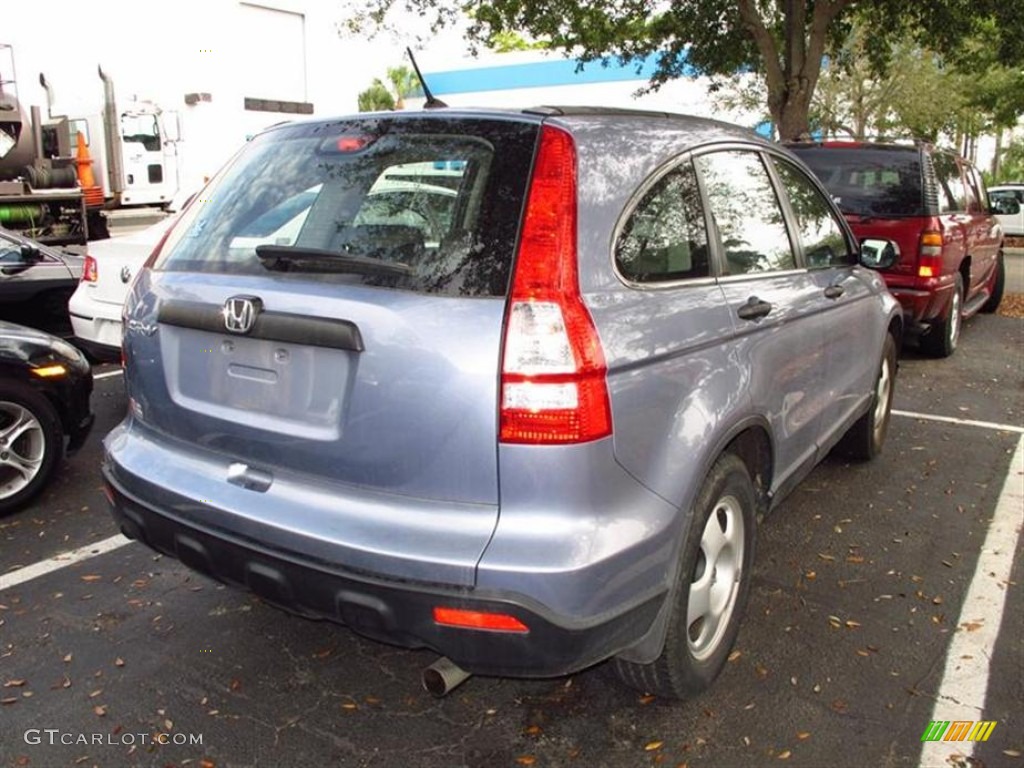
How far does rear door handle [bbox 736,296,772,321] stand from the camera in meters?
2.90

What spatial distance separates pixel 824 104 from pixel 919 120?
10.5ft

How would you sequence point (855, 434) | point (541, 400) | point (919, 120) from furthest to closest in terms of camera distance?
point (919, 120) → point (855, 434) → point (541, 400)

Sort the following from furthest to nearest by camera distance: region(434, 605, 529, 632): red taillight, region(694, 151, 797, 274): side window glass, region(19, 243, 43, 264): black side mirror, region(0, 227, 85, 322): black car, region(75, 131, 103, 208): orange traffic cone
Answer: region(75, 131, 103, 208): orange traffic cone < region(19, 243, 43, 264): black side mirror < region(0, 227, 85, 322): black car < region(694, 151, 797, 274): side window glass < region(434, 605, 529, 632): red taillight

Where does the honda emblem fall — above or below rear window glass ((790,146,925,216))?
below

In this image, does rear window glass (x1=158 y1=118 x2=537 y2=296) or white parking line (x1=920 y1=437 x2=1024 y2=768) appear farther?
white parking line (x1=920 y1=437 x2=1024 y2=768)

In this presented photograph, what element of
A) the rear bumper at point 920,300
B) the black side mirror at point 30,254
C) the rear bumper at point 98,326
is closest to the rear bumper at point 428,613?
the rear bumper at point 98,326

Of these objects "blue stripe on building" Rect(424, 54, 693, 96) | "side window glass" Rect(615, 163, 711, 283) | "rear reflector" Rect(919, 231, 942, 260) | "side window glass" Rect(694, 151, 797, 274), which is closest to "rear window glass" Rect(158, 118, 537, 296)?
"side window glass" Rect(615, 163, 711, 283)

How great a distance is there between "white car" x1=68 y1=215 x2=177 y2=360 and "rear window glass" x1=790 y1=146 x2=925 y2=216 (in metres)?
5.28

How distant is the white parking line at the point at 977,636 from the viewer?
2.67 m

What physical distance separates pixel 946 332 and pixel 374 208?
272 inches

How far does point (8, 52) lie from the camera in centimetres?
1520

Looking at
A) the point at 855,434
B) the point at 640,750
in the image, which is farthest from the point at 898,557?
the point at 640,750

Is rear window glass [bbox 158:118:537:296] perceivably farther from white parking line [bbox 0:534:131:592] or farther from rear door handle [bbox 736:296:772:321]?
white parking line [bbox 0:534:131:592]

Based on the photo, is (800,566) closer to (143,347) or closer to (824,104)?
(143,347)
